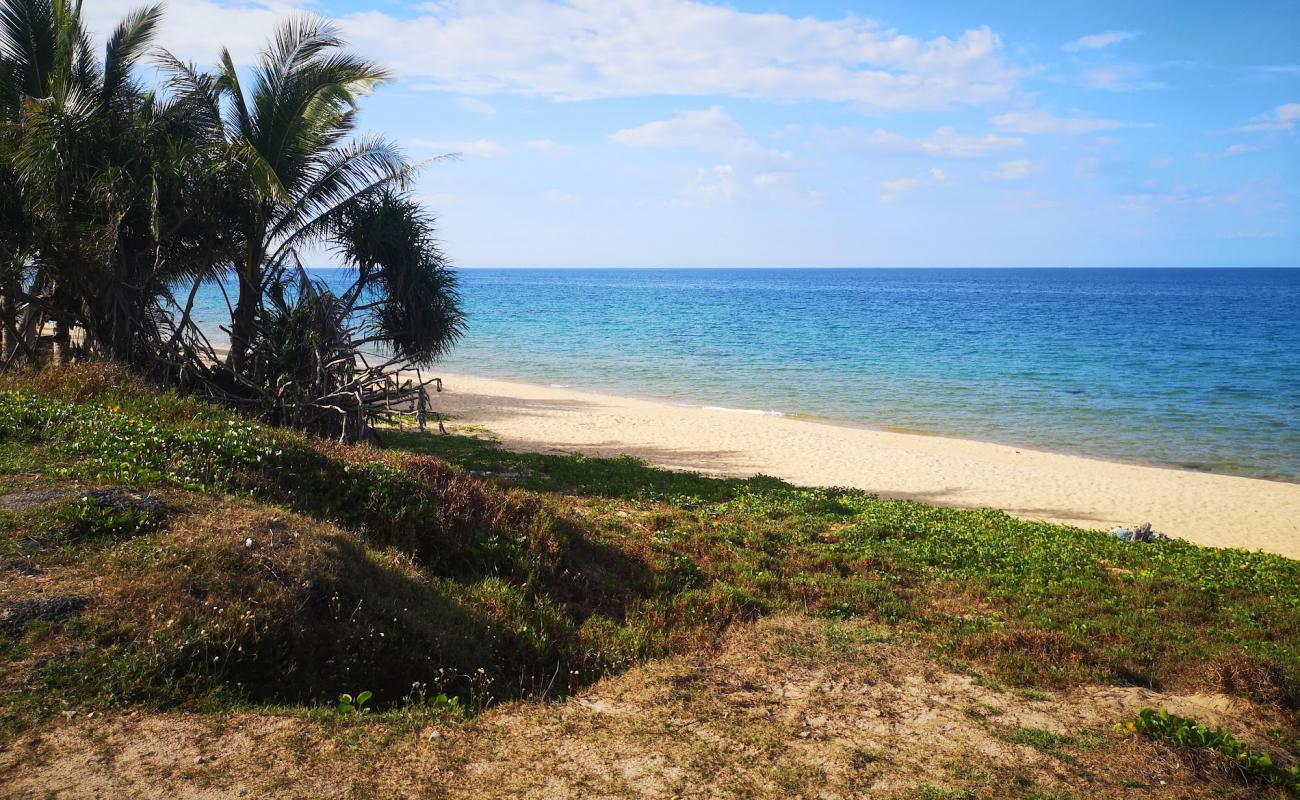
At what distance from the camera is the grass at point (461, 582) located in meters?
5.38

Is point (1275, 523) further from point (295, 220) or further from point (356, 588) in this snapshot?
point (295, 220)

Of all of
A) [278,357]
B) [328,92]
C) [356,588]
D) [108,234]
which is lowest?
[356,588]

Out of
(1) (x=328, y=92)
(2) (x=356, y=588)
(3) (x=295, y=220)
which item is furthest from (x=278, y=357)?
(2) (x=356, y=588)

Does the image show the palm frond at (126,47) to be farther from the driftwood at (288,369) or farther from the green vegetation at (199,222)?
the driftwood at (288,369)

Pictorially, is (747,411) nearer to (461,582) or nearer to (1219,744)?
(461,582)

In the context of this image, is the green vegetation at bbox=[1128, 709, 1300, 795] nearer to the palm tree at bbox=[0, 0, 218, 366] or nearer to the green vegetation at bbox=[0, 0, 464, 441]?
the green vegetation at bbox=[0, 0, 464, 441]

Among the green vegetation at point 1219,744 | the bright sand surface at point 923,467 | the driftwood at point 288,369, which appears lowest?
the bright sand surface at point 923,467

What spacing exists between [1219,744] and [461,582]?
→ 19.0 ft

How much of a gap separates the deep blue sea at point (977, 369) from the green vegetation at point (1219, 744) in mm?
18015

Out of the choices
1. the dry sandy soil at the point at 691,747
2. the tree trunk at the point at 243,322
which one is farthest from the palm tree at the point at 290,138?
the dry sandy soil at the point at 691,747

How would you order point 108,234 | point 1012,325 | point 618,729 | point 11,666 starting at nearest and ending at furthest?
point 11,666, point 618,729, point 108,234, point 1012,325

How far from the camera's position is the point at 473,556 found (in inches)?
314

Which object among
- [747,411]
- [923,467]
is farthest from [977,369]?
[923,467]

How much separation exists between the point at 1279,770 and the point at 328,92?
15929mm
